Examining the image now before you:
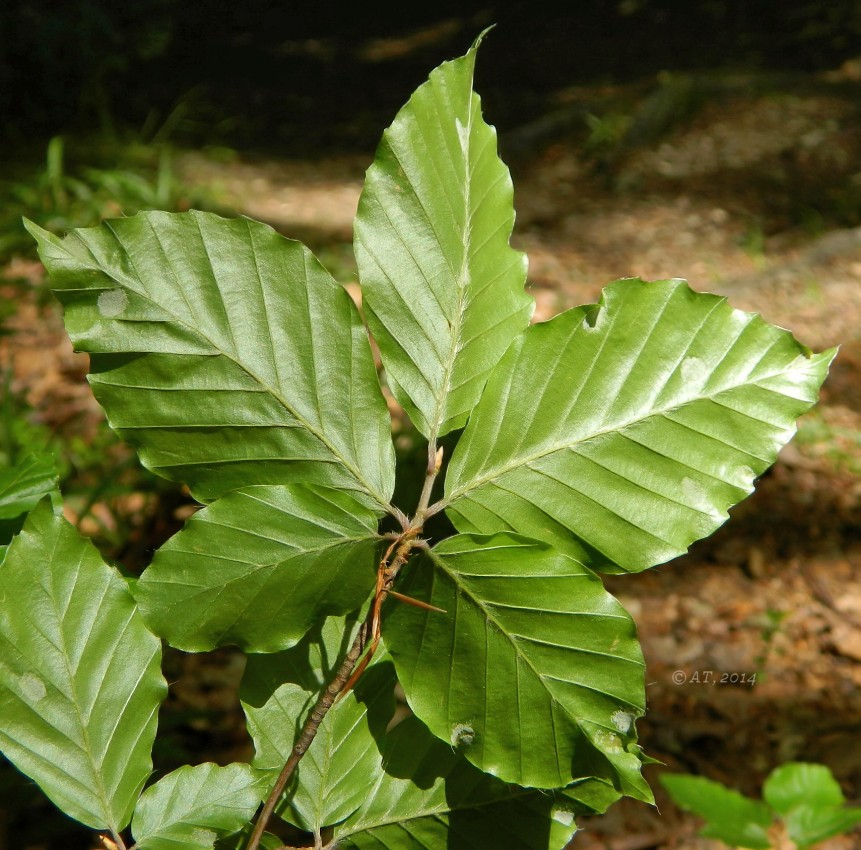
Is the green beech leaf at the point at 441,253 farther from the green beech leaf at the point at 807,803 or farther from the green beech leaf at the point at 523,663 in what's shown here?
the green beech leaf at the point at 807,803

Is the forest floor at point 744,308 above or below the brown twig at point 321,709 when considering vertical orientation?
below

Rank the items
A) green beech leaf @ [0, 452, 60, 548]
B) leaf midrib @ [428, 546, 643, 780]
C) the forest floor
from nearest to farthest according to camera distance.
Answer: leaf midrib @ [428, 546, 643, 780]
green beech leaf @ [0, 452, 60, 548]
the forest floor

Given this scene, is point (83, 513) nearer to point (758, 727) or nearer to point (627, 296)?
point (758, 727)

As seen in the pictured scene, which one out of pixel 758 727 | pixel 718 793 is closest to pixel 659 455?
pixel 718 793

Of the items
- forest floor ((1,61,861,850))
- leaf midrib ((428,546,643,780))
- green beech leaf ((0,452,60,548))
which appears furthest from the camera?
forest floor ((1,61,861,850))

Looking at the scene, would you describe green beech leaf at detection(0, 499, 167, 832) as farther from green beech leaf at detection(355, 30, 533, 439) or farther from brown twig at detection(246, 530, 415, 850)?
green beech leaf at detection(355, 30, 533, 439)

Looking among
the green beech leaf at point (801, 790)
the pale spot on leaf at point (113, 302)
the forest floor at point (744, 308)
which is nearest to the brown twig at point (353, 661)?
the pale spot on leaf at point (113, 302)

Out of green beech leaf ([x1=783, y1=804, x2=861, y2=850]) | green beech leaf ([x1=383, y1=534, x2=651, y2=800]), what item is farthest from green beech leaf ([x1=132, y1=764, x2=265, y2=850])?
green beech leaf ([x1=783, y1=804, x2=861, y2=850])
